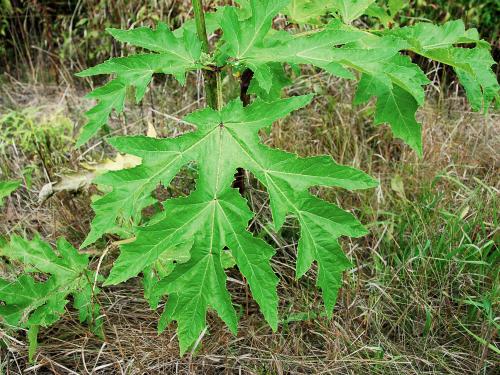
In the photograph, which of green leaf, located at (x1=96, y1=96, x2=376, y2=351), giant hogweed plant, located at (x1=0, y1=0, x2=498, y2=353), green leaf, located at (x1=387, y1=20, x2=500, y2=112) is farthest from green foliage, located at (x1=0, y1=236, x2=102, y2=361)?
green leaf, located at (x1=387, y1=20, x2=500, y2=112)

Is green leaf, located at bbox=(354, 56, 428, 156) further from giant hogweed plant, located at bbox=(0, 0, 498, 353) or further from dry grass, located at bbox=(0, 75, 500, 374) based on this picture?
dry grass, located at bbox=(0, 75, 500, 374)

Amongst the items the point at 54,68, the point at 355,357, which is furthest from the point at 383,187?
the point at 54,68

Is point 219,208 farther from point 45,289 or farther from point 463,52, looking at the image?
point 463,52

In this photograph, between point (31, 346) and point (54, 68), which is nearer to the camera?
point (31, 346)

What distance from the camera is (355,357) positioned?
1.76 meters

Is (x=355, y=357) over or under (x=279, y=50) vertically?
under

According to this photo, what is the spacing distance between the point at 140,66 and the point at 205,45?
0.73 feet

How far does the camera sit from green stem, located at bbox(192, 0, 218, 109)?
147 cm

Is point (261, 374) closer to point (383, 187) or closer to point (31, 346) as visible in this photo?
point (31, 346)

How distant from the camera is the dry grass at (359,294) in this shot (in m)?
1.75

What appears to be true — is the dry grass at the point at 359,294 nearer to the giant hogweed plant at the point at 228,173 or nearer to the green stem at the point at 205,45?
the giant hogweed plant at the point at 228,173

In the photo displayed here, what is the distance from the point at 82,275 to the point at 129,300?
0.84ft

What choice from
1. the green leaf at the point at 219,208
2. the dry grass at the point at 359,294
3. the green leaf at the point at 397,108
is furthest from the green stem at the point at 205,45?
the dry grass at the point at 359,294

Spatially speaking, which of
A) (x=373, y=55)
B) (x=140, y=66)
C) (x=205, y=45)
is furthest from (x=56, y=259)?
(x=373, y=55)
